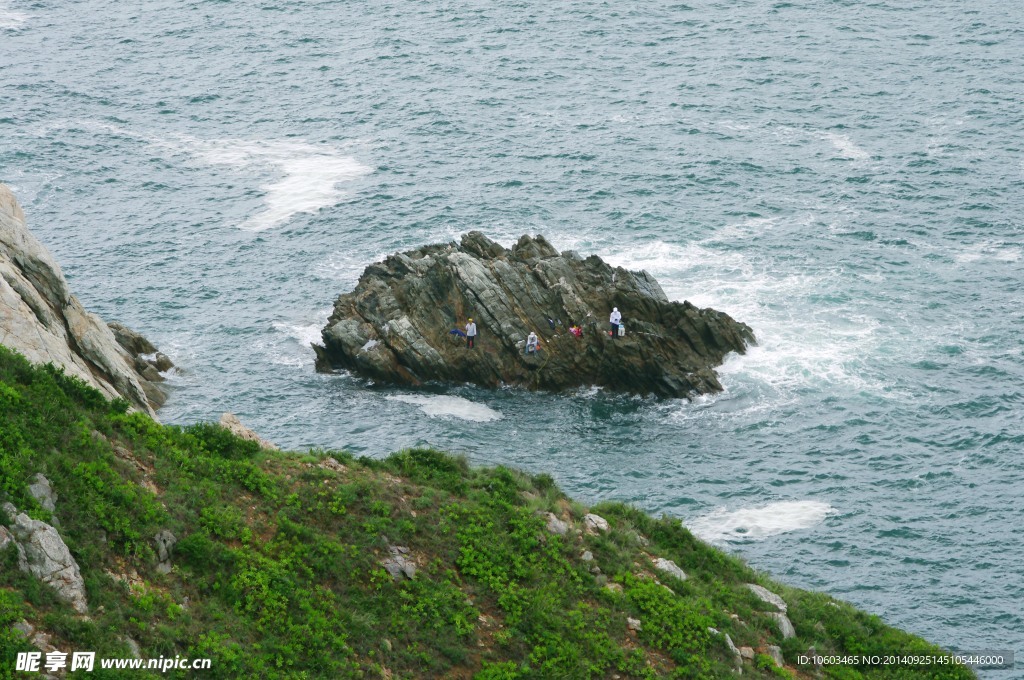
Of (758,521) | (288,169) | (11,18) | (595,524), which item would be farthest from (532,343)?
(11,18)

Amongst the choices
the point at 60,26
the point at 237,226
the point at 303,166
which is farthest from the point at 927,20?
the point at 60,26

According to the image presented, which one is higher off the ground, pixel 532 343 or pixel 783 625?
pixel 783 625

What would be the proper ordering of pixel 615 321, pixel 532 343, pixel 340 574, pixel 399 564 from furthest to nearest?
pixel 532 343
pixel 615 321
pixel 399 564
pixel 340 574

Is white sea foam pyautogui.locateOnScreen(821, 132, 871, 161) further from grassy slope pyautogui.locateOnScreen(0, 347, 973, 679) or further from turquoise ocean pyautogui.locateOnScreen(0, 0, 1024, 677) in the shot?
grassy slope pyautogui.locateOnScreen(0, 347, 973, 679)

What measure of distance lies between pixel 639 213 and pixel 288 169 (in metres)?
28.0

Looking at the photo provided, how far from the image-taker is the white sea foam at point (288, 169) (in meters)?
88.9

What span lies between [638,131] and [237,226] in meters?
32.7

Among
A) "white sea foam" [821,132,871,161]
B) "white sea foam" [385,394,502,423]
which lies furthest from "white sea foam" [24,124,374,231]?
"white sea foam" [821,132,871,161]

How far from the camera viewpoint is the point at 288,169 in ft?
311

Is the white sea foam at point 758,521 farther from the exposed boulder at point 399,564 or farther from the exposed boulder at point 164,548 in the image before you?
the exposed boulder at point 164,548

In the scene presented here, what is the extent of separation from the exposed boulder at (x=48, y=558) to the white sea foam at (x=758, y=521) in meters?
30.1

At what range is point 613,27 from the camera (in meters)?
118

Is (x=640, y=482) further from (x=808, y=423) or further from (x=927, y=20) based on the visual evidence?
(x=927, y=20)

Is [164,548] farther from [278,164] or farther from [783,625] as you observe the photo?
[278,164]
